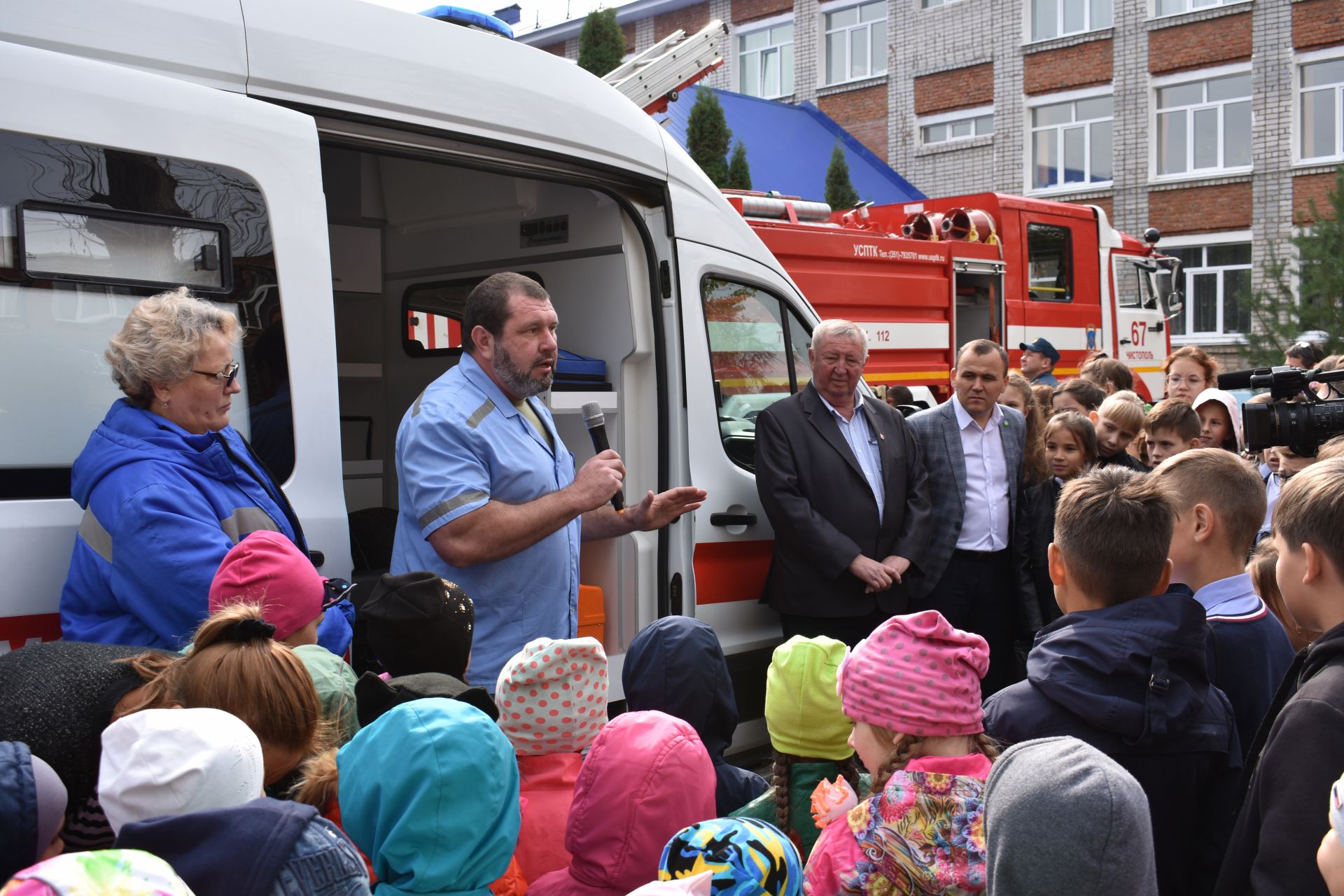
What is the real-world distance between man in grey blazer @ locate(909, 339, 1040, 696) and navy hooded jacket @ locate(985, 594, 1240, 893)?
2369mm

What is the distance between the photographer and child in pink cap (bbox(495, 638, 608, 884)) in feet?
7.26

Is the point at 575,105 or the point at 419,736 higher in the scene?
the point at 575,105

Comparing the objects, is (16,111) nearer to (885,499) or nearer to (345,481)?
(345,481)

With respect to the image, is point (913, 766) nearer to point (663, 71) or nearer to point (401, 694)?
point (401, 694)

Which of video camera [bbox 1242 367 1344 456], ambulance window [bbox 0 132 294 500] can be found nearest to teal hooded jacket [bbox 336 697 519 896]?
ambulance window [bbox 0 132 294 500]

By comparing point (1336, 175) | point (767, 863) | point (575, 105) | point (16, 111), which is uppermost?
point (1336, 175)

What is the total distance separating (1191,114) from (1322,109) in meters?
2.24

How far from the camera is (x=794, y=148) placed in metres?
22.2

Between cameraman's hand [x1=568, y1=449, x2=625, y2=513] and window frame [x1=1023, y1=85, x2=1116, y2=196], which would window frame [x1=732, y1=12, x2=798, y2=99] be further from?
cameraman's hand [x1=568, y1=449, x2=625, y2=513]

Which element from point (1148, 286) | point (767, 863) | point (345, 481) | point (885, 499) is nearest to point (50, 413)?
point (767, 863)

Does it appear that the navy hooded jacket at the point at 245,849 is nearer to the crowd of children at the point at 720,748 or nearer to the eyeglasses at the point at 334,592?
the crowd of children at the point at 720,748

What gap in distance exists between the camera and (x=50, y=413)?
2.56m

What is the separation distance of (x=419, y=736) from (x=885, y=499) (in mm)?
3149

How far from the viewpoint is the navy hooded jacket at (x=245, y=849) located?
4.49 feet
